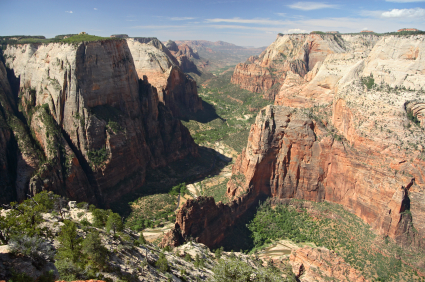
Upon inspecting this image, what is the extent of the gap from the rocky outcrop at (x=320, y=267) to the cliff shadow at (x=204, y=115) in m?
87.8

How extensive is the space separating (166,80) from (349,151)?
3316 inches

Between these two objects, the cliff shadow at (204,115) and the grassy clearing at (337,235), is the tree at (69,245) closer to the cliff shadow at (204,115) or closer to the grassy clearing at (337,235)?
the grassy clearing at (337,235)

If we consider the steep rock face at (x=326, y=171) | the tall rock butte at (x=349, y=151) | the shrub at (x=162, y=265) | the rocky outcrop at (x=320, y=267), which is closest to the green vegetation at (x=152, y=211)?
the tall rock butte at (x=349, y=151)

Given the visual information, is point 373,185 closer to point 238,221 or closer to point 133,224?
point 238,221

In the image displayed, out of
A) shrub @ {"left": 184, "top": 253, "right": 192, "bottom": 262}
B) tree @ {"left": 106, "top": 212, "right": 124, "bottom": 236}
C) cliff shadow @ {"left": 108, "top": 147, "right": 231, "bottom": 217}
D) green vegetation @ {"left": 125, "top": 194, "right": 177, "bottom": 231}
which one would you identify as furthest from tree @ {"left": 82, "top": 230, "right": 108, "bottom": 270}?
cliff shadow @ {"left": 108, "top": 147, "right": 231, "bottom": 217}

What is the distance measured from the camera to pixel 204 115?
448 feet

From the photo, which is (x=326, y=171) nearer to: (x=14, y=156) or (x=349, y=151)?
(x=349, y=151)

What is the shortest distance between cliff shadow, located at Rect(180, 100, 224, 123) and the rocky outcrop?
87817 mm

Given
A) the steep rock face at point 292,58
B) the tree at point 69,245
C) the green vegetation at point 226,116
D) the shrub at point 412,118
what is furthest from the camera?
the steep rock face at point 292,58

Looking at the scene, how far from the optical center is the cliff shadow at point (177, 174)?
6454 centimetres

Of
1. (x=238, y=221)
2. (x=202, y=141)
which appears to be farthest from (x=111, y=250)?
(x=202, y=141)

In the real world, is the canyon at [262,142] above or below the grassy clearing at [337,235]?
above

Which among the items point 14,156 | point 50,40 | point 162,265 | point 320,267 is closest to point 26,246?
point 162,265

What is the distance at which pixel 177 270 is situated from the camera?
109ft
